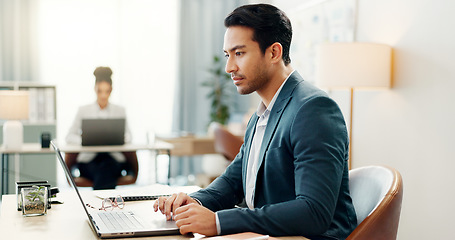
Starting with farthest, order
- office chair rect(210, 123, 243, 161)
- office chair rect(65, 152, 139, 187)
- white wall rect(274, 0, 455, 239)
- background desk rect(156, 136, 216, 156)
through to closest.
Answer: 1. background desk rect(156, 136, 216, 156)
2. office chair rect(210, 123, 243, 161)
3. office chair rect(65, 152, 139, 187)
4. white wall rect(274, 0, 455, 239)

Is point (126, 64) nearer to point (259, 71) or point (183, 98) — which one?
point (183, 98)

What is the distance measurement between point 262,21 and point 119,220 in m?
0.73

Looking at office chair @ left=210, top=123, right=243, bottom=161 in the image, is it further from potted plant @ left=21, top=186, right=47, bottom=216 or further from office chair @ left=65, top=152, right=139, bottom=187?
potted plant @ left=21, top=186, right=47, bottom=216

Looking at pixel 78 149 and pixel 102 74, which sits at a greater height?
pixel 102 74

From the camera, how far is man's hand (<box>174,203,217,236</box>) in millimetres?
1261

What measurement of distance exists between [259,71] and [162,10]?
16.4ft

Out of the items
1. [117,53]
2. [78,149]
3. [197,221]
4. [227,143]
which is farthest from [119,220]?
[117,53]

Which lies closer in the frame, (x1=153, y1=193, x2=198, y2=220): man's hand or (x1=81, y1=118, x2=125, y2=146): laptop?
(x1=153, y1=193, x2=198, y2=220): man's hand

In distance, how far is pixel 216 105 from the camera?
249 inches

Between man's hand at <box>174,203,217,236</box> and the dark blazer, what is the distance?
26 millimetres

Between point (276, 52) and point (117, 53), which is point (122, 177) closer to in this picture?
point (117, 53)

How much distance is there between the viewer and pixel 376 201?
5.39 feet

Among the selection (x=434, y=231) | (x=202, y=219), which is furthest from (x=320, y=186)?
(x=434, y=231)

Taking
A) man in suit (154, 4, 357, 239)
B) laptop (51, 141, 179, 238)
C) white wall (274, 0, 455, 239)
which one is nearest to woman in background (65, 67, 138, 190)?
white wall (274, 0, 455, 239)
